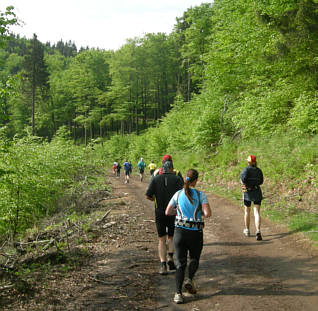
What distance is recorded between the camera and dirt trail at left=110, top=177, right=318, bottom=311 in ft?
13.7

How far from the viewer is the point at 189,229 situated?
432cm

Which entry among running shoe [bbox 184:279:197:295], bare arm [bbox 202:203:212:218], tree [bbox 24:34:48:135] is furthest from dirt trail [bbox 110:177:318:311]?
tree [bbox 24:34:48:135]

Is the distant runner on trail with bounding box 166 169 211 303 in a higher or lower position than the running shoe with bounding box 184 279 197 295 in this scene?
higher

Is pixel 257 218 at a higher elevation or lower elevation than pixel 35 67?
lower

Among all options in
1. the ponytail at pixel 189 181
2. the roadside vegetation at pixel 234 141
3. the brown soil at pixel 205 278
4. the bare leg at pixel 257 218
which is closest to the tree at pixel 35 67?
the roadside vegetation at pixel 234 141

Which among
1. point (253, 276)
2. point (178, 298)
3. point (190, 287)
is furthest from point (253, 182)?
point (178, 298)

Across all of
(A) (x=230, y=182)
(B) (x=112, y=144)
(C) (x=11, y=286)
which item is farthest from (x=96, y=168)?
(B) (x=112, y=144)

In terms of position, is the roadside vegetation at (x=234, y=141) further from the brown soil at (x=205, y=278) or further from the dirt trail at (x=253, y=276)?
the dirt trail at (x=253, y=276)

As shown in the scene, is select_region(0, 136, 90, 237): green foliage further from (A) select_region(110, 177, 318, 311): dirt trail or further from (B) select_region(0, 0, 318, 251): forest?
(A) select_region(110, 177, 318, 311): dirt trail

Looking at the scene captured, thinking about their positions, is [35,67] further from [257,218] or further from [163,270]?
[163,270]

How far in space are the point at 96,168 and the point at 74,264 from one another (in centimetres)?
911

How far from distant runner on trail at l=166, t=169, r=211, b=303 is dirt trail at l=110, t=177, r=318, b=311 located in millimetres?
396

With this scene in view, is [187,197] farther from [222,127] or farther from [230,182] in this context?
[222,127]

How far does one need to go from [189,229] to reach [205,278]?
146cm
